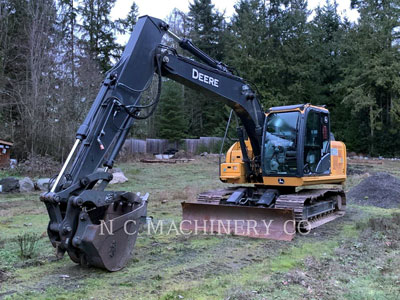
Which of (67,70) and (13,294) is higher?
(67,70)

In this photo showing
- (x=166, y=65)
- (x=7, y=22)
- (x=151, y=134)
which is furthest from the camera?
(x=151, y=134)

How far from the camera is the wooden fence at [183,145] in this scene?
2950 cm

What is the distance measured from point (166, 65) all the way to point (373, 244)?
13.5 ft

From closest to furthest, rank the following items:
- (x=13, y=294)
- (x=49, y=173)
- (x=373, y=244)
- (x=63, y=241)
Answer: (x=13, y=294), (x=63, y=241), (x=373, y=244), (x=49, y=173)

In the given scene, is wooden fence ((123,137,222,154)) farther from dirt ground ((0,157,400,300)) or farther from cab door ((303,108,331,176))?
cab door ((303,108,331,176))

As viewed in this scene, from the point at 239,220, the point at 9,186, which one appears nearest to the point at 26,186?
the point at 9,186

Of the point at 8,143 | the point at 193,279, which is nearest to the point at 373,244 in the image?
the point at 193,279

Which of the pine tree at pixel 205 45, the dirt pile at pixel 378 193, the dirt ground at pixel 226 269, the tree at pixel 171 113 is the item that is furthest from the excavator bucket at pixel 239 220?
the pine tree at pixel 205 45

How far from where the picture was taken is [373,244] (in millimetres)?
5938

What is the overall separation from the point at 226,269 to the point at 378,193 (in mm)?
7217

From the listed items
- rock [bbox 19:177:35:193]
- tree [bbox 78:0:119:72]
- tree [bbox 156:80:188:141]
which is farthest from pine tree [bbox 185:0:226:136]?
rock [bbox 19:177:35:193]

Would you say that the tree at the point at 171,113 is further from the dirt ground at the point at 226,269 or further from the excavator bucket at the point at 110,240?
the excavator bucket at the point at 110,240

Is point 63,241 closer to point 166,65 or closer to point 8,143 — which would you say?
point 166,65

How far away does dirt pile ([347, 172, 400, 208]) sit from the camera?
992 cm
